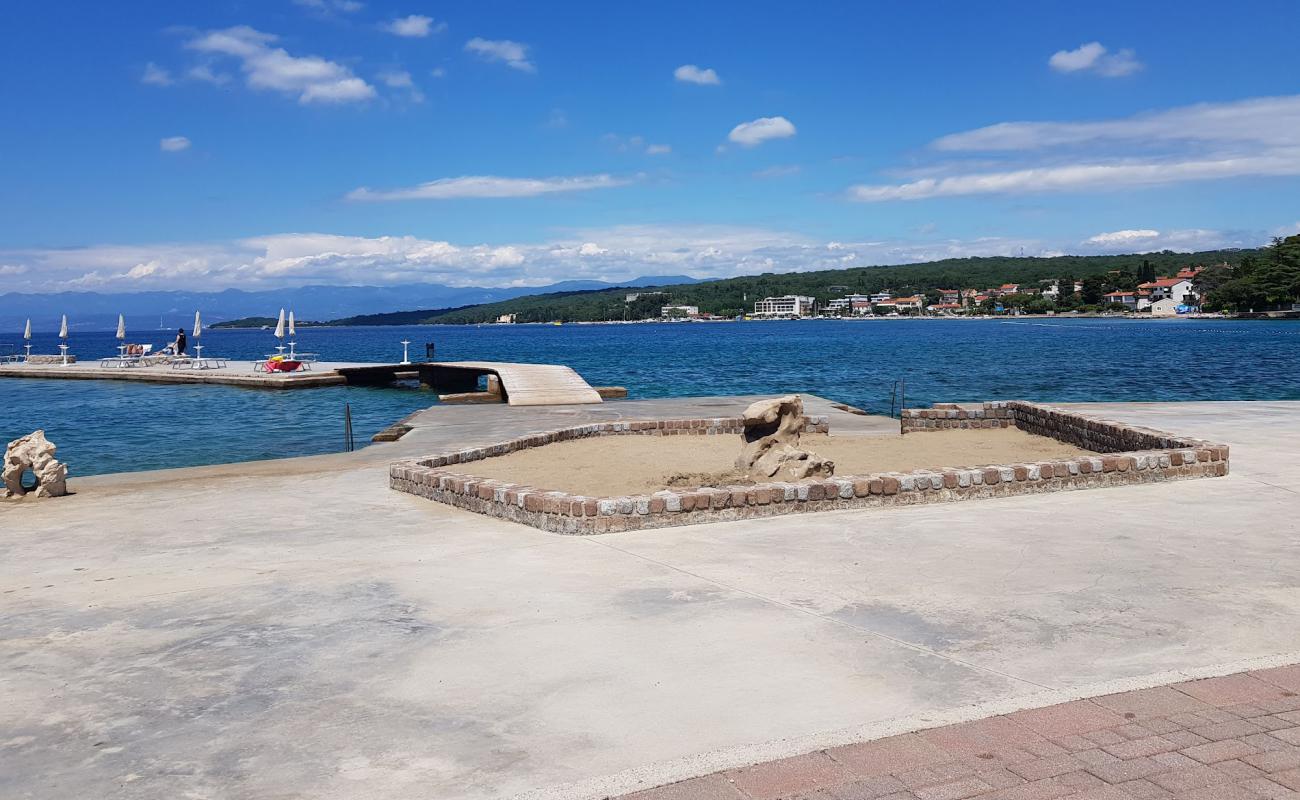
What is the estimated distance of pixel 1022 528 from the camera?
977 cm

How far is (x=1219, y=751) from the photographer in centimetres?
456

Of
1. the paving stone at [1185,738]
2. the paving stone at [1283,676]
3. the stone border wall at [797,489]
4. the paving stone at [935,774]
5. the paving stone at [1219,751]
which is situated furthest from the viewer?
the stone border wall at [797,489]

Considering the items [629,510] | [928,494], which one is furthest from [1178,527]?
[629,510]

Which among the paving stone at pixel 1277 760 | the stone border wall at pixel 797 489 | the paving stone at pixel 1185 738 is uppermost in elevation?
the stone border wall at pixel 797 489

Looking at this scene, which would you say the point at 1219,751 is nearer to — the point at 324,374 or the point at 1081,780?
the point at 1081,780

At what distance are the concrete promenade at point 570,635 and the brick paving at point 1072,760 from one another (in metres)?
0.19

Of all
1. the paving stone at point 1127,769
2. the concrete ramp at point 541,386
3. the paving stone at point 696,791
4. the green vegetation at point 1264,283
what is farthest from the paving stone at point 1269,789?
the green vegetation at point 1264,283

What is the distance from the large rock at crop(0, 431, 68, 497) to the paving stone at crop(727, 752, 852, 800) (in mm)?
12234

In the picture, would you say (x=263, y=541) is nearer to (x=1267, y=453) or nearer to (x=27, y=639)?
(x=27, y=639)

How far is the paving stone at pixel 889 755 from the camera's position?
178 inches

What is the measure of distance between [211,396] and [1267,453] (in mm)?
40494

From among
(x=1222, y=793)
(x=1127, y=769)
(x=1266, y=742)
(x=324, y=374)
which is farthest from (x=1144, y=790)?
(x=324, y=374)

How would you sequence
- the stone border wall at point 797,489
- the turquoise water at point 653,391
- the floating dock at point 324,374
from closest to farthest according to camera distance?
the stone border wall at point 797,489
the turquoise water at point 653,391
the floating dock at point 324,374

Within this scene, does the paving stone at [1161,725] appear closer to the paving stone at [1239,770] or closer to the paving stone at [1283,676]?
the paving stone at [1239,770]
